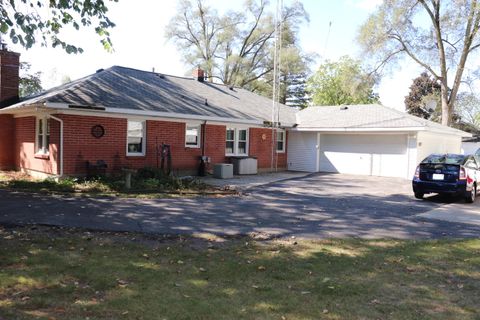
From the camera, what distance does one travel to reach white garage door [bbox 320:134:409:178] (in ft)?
69.6

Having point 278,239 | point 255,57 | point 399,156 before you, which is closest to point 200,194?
point 278,239

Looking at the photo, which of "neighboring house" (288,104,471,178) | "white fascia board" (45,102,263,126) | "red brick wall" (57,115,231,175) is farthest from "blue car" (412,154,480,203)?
"red brick wall" (57,115,231,175)

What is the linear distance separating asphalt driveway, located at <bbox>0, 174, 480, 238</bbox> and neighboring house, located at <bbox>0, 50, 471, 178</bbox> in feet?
12.3

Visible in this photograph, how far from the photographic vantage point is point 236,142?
68.5 feet

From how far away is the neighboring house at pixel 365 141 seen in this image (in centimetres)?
2064

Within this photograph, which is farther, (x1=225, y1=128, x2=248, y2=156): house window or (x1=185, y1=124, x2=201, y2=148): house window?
(x1=225, y1=128, x2=248, y2=156): house window

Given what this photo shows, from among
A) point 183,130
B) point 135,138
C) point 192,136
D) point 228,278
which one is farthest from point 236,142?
point 228,278

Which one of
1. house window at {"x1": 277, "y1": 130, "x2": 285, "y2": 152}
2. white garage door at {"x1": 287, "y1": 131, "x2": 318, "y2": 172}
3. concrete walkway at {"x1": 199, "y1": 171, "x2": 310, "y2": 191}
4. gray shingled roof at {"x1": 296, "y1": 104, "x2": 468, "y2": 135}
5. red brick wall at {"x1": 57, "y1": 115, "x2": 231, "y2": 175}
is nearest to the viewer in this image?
red brick wall at {"x1": 57, "y1": 115, "x2": 231, "y2": 175}

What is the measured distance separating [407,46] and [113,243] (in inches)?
1165

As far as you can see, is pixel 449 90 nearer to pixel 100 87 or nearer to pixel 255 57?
pixel 255 57

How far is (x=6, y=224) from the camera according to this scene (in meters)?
8.02

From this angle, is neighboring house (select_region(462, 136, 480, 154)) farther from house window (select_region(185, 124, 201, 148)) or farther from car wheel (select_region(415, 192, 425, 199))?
house window (select_region(185, 124, 201, 148))

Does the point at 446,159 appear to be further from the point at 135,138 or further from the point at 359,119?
the point at 135,138

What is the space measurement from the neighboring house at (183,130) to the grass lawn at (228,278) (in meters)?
7.93
